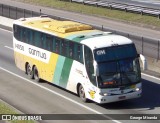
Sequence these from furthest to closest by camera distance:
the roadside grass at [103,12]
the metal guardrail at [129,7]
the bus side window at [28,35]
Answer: the metal guardrail at [129,7] → the roadside grass at [103,12] → the bus side window at [28,35]

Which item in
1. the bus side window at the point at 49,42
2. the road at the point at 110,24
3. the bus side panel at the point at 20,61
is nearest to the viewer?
the bus side window at the point at 49,42

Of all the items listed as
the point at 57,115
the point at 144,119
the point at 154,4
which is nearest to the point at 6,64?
the point at 57,115

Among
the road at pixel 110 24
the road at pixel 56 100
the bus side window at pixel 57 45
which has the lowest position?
the road at pixel 110 24

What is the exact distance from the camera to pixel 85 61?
22328mm

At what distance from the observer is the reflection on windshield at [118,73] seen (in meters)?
21.5

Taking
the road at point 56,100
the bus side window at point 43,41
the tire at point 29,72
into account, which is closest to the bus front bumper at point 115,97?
the road at point 56,100

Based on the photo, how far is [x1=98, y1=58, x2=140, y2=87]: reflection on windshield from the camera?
21.5 metres

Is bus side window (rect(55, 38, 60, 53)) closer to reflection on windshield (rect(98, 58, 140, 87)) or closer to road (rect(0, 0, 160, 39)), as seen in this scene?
reflection on windshield (rect(98, 58, 140, 87))

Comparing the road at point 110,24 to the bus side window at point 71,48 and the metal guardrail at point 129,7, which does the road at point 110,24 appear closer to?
the metal guardrail at point 129,7

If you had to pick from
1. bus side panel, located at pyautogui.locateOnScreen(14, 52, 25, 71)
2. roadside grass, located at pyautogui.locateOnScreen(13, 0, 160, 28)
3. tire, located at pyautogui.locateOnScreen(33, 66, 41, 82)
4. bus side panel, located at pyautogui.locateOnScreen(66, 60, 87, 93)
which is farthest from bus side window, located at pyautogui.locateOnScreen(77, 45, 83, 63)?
roadside grass, located at pyautogui.locateOnScreen(13, 0, 160, 28)

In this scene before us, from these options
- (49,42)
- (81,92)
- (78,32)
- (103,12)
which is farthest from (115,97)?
(103,12)

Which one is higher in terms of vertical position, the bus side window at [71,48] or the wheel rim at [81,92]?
the bus side window at [71,48]

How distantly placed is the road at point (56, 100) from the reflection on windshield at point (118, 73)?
1.13 m

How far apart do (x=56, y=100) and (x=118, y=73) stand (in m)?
3.27
